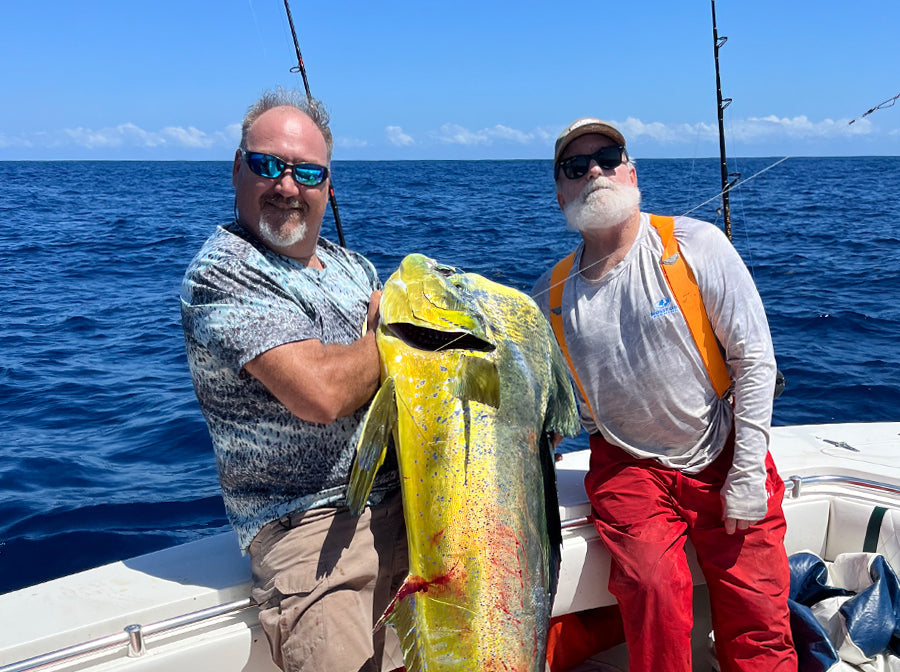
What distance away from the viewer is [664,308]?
8.82 ft

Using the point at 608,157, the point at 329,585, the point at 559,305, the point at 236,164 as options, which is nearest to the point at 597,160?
the point at 608,157

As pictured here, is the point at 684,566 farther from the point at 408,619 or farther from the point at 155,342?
the point at 155,342

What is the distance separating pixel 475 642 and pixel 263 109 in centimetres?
176

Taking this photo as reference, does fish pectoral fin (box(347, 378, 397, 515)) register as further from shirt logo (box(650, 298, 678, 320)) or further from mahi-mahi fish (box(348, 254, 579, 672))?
shirt logo (box(650, 298, 678, 320))

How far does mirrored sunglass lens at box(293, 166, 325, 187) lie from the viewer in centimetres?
229

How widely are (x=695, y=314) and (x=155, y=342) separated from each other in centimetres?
830

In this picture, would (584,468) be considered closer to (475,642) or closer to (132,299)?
(475,642)

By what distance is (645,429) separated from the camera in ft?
9.09

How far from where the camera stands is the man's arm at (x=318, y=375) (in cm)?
199

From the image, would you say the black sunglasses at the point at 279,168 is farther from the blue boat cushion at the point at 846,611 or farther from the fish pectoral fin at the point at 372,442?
the blue boat cushion at the point at 846,611

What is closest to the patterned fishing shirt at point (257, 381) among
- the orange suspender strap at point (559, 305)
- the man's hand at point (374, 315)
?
the man's hand at point (374, 315)

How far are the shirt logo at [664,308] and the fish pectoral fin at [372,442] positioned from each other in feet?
3.84

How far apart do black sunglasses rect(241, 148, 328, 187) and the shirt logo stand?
1294 millimetres

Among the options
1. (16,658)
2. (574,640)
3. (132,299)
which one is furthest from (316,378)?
(132,299)
